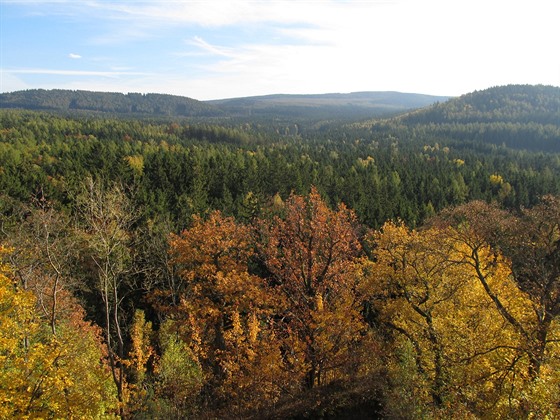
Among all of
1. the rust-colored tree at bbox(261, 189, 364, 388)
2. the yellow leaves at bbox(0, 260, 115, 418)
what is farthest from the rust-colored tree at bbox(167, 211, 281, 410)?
the yellow leaves at bbox(0, 260, 115, 418)

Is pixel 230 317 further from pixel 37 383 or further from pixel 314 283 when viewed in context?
pixel 37 383

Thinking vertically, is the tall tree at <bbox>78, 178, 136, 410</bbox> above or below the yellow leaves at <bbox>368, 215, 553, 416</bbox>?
above

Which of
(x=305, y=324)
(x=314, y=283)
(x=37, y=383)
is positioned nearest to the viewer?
(x=37, y=383)

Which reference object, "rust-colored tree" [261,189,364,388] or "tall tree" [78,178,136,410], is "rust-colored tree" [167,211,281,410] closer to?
"rust-colored tree" [261,189,364,388]

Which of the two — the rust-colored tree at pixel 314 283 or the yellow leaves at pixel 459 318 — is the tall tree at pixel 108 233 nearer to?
the rust-colored tree at pixel 314 283

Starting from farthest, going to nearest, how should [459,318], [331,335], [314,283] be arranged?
[314,283]
[459,318]
[331,335]

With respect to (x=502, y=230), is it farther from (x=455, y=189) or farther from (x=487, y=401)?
(x=455, y=189)

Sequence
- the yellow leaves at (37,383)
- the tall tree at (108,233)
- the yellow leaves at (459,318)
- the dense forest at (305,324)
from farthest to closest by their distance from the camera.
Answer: the tall tree at (108,233)
the yellow leaves at (459,318)
the dense forest at (305,324)
the yellow leaves at (37,383)

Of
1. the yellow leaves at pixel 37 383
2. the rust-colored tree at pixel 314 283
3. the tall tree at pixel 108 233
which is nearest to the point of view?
the yellow leaves at pixel 37 383

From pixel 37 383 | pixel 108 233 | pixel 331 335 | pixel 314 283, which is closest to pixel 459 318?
pixel 331 335

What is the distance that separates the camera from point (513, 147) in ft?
619

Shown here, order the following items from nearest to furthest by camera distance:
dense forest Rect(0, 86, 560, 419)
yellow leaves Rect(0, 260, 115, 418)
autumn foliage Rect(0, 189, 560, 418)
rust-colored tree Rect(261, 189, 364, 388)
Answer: yellow leaves Rect(0, 260, 115, 418)
autumn foliage Rect(0, 189, 560, 418)
dense forest Rect(0, 86, 560, 419)
rust-colored tree Rect(261, 189, 364, 388)

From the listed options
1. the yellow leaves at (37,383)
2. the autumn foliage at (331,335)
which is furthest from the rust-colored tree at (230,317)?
the yellow leaves at (37,383)

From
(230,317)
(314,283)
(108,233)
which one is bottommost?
(230,317)
